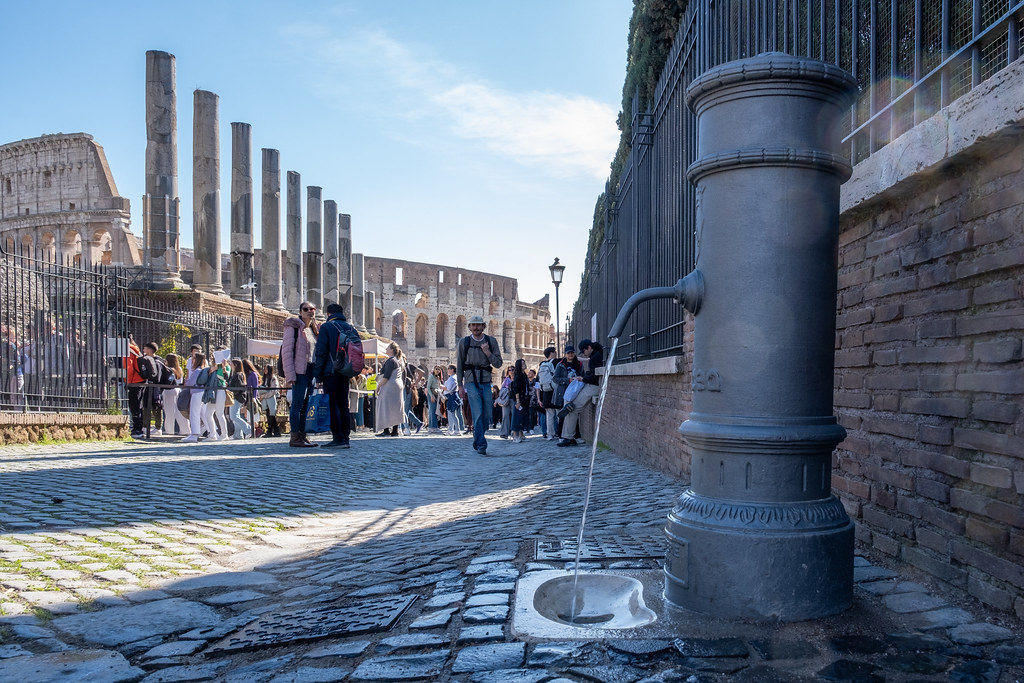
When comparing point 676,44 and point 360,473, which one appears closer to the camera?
point 676,44

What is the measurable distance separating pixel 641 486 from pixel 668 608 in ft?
10.6

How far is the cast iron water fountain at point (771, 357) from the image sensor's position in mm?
2361

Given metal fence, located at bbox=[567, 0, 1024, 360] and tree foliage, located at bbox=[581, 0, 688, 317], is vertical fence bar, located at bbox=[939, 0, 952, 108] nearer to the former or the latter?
metal fence, located at bbox=[567, 0, 1024, 360]

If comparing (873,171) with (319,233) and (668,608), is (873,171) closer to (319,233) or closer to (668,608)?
(668,608)

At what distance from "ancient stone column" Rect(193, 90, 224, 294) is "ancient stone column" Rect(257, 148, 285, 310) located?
14.0 ft

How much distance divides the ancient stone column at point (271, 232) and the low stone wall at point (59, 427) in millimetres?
15443

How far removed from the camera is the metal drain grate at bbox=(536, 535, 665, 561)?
3.22 metres

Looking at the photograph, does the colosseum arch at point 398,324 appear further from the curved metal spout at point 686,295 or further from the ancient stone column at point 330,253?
the curved metal spout at point 686,295

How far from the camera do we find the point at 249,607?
2.97 metres

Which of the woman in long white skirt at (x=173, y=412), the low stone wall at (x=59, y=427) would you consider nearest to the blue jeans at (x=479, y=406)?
the woman in long white skirt at (x=173, y=412)

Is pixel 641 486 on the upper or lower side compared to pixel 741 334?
lower

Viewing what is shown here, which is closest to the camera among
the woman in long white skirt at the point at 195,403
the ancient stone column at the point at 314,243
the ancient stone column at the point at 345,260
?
the woman in long white skirt at the point at 195,403

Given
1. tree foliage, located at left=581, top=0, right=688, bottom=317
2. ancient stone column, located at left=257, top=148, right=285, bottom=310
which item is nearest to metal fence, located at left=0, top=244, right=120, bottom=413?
tree foliage, located at left=581, top=0, right=688, bottom=317

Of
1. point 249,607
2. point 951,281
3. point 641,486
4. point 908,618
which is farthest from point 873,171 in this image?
point 641,486
